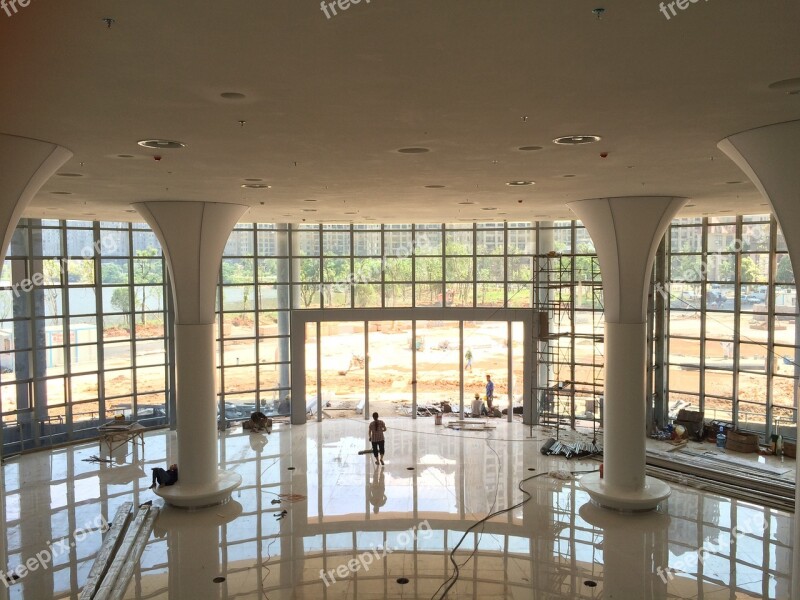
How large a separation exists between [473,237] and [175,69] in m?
18.7

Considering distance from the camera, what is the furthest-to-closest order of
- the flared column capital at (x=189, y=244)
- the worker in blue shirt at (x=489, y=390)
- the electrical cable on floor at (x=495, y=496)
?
the worker in blue shirt at (x=489, y=390), the flared column capital at (x=189, y=244), the electrical cable on floor at (x=495, y=496)

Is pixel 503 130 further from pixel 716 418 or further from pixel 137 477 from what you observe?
pixel 716 418

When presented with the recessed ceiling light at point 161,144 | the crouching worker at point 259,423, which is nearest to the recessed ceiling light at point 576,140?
the recessed ceiling light at point 161,144

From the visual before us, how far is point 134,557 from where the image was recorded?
444 inches

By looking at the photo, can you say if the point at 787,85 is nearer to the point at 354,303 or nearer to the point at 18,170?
the point at 18,170

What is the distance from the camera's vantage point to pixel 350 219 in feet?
62.5

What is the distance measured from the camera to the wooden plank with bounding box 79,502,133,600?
999 cm

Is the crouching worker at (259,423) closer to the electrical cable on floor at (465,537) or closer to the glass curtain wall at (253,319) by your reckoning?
the glass curtain wall at (253,319)

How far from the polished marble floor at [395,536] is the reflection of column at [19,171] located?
404 cm

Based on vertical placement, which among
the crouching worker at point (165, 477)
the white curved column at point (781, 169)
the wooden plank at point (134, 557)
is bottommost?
the wooden plank at point (134, 557)

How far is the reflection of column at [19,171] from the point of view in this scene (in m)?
7.04

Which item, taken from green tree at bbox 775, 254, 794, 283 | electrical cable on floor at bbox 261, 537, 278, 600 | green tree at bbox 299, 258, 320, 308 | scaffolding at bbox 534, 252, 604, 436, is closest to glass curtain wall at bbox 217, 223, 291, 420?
green tree at bbox 299, 258, 320, 308

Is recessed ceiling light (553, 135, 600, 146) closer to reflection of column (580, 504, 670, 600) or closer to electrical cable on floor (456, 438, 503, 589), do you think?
reflection of column (580, 504, 670, 600)

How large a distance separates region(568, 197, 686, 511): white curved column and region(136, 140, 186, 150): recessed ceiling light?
29.3 feet
